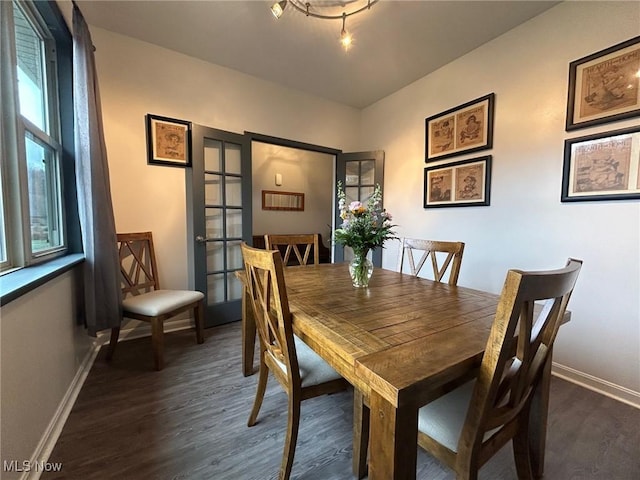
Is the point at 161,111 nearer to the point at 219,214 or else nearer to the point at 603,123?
the point at 219,214

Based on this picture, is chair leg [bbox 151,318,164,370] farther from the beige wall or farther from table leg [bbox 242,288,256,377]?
table leg [bbox 242,288,256,377]

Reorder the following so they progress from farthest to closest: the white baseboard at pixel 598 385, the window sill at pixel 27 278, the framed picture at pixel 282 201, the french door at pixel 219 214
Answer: the framed picture at pixel 282 201 → the french door at pixel 219 214 → the white baseboard at pixel 598 385 → the window sill at pixel 27 278

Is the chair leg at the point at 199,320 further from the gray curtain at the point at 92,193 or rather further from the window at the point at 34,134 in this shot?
the window at the point at 34,134

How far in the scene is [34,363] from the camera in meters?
A: 1.16

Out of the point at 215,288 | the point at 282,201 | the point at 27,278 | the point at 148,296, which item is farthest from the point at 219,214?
the point at 282,201

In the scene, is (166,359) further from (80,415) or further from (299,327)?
(299,327)

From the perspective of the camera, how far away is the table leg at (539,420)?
1041 millimetres

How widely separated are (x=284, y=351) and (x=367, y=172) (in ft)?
9.44

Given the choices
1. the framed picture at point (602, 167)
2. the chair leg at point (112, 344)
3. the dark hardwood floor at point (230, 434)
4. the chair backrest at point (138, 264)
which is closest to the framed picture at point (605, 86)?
the framed picture at point (602, 167)

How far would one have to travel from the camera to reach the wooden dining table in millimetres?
654

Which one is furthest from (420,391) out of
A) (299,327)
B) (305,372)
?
(305,372)

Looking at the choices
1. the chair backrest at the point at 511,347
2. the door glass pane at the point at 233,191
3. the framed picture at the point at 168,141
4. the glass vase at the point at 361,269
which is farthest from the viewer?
the door glass pane at the point at 233,191

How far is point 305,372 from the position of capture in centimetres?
116

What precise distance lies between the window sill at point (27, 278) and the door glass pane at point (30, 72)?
80cm
